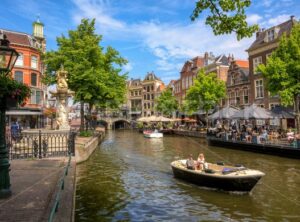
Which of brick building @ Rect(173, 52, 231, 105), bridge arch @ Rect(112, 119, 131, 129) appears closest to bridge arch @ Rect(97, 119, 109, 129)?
bridge arch @ Rect(112, 119, 131, 129)

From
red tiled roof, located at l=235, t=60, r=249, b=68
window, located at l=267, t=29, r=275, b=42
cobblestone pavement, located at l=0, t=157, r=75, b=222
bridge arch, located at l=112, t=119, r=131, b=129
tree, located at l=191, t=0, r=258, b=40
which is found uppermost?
window, located at l=267, t=29, r=275, b=42

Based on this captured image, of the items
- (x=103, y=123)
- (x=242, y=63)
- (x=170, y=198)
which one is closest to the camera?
(x=170, y=198)

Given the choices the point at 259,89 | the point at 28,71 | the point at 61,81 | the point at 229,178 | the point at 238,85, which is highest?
the point at 28,71

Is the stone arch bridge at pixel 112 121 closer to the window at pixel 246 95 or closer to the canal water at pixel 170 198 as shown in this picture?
the window at pixel 246 95

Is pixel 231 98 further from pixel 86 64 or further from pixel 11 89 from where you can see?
pixel 11 89

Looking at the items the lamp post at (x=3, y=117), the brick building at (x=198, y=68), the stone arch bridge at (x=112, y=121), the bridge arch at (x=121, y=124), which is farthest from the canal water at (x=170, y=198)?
the bridge arch at (x=121, y=124)

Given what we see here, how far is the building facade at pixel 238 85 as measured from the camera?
46.7 m

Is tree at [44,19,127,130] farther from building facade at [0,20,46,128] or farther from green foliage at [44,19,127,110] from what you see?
building facade at [0,20,46,128]

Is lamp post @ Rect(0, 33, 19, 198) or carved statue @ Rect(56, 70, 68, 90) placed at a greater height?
carved statue @ Rect(56, 70, 68, 90)

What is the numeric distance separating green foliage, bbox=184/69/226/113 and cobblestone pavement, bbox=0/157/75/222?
3362 centimetres

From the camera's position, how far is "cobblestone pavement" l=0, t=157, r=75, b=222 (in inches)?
271

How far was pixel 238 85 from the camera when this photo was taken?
4828cm

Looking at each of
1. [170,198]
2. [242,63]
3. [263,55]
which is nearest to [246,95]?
[263,55]

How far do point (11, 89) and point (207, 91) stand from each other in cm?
3890
